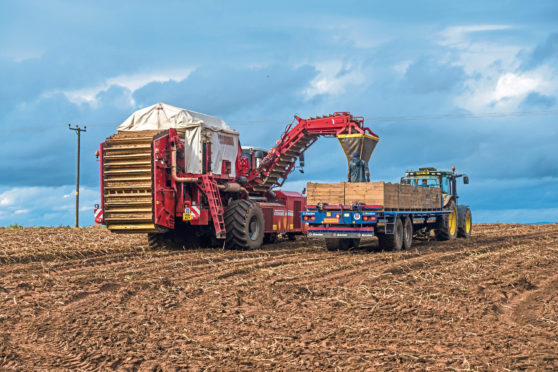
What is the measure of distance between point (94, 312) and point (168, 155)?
28.7 ft

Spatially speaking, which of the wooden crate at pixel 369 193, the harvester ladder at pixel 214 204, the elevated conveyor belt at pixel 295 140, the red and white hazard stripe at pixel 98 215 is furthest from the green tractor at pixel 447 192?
the red and white hazard stripe at pixel 98 215

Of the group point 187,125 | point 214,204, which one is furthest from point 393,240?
point 187,125

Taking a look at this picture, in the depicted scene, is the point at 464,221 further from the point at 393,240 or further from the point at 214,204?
the point at 214,204

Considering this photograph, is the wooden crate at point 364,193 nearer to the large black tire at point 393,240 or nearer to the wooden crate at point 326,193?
the wooden crate at point 326,193

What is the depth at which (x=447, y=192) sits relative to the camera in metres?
24.8

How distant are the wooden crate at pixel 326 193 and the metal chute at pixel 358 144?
2.09m

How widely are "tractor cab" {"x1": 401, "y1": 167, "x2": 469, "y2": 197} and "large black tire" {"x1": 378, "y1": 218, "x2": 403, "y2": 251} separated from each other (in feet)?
A: 20.3

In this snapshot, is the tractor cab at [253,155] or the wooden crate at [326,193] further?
the tractor cab at [253,155]

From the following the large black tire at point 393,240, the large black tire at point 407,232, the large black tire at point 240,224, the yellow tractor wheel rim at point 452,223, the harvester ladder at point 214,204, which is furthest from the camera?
the yellow tractor wheel rim at point 452,223

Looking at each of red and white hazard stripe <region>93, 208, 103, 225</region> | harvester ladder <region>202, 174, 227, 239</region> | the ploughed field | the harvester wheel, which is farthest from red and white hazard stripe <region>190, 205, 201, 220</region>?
red and white hazard stripe <region>93, 208, 103, 225</region>

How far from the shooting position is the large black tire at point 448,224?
2334 centimetres

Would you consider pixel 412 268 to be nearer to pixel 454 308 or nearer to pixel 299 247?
pixel 454 308

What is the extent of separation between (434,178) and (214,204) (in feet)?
33.9

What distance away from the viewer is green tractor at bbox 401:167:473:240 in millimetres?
24000
